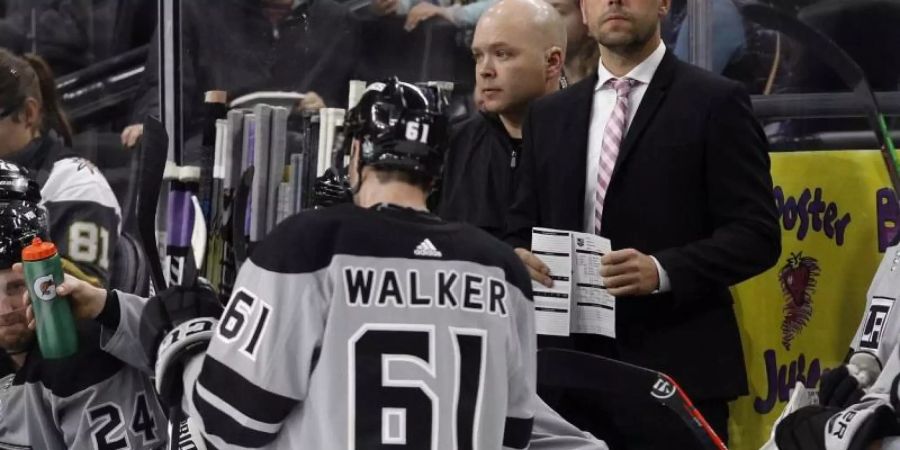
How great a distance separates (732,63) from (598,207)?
700 millimetres

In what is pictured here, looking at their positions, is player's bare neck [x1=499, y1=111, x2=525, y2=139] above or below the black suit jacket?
above

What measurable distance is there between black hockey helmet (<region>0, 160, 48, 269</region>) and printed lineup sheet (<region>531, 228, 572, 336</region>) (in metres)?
1.01

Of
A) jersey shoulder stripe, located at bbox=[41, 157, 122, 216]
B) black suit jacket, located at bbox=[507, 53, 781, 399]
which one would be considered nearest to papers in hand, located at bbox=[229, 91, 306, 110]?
jersey shoulder stripe, located at bbox=[41, 157, 122, 216]

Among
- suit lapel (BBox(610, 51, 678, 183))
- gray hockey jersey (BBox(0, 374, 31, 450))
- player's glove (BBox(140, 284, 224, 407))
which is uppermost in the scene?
suit lapel (BBox(610, 51, 678, 183))

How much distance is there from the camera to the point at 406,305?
206 centimetres

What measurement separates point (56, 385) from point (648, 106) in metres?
1.30

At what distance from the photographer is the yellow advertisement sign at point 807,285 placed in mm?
3205

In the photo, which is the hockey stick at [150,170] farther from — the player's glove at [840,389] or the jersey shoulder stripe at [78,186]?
the player's glove at [840,389]

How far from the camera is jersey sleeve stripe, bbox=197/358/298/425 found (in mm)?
2006

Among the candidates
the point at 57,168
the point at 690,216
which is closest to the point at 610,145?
the point at 690,216

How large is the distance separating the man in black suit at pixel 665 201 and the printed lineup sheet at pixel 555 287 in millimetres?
27

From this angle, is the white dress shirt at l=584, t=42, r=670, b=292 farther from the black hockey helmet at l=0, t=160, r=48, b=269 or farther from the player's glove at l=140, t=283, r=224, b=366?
the black hockey helmet at l=0, t=160, r=48, b=269

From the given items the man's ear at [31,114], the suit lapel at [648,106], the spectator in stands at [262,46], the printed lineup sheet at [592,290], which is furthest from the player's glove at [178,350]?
the man's ear at [31,114]

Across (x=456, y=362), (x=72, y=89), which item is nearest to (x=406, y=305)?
(x=456, y=362)
